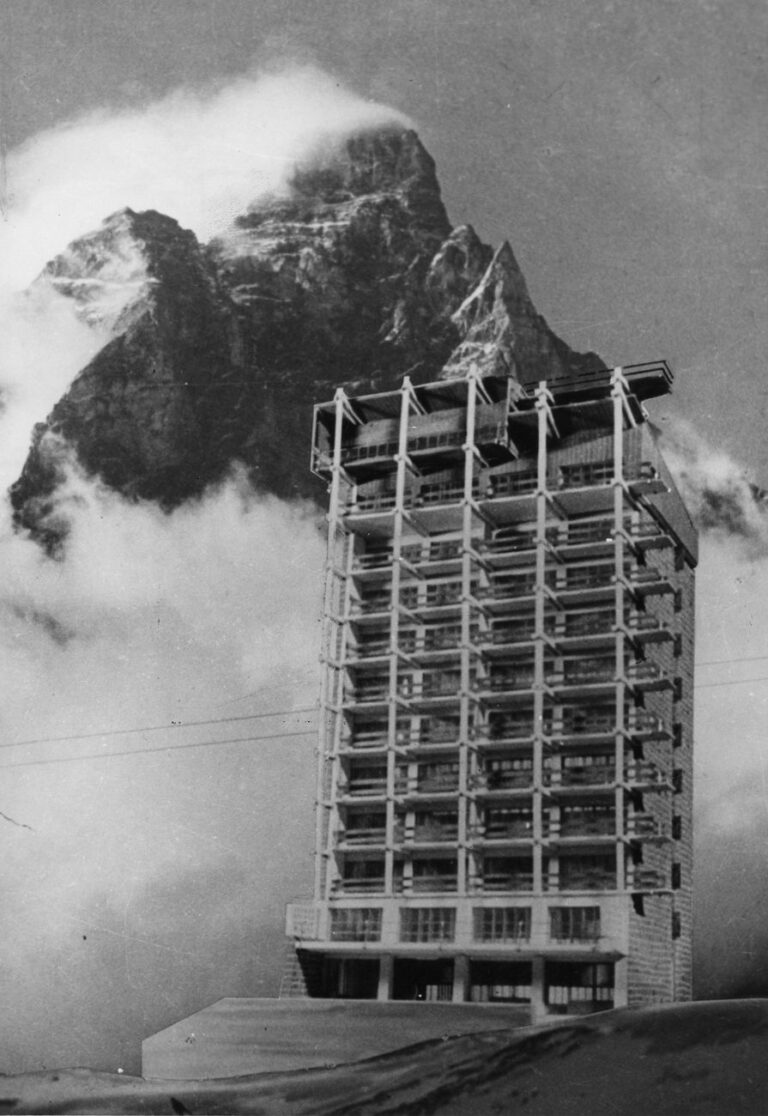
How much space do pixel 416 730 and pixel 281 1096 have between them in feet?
13.9

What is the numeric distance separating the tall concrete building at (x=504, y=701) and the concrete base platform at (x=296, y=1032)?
0.77m

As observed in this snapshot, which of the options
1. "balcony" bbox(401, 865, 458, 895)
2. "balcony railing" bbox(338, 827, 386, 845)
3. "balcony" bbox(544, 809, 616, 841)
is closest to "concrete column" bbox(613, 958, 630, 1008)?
"balcony" bbox(544, 809, 616, 841)

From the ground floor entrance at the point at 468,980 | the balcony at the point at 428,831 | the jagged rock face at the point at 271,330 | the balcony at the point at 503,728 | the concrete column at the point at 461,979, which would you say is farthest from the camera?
the jagged rock face at the point at 271,330

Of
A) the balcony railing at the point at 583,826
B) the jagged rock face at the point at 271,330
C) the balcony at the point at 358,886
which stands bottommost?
the balcony at the point at 358,886

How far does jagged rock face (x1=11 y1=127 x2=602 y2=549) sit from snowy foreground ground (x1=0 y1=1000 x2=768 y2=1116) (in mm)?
6242

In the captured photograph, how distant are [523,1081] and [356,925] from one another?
352 centimetres

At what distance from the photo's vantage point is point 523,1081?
13.1 meters

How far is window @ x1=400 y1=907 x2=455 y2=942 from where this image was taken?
1571 cm

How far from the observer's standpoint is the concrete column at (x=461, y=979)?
15.6 meters

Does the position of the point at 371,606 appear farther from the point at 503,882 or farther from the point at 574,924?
the point at 574,924

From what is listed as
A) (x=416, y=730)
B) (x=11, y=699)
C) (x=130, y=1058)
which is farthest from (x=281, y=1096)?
(x=11, y=699)

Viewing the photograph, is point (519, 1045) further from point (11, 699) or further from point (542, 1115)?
point (11, 699)

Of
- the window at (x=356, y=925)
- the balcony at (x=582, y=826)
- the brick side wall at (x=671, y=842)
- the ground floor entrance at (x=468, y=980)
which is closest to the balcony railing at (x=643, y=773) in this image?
the brick side wall at (x=671, y=842)

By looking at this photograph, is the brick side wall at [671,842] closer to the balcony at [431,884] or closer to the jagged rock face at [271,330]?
the balcony at [431,884]
